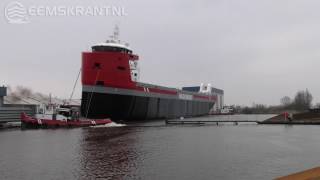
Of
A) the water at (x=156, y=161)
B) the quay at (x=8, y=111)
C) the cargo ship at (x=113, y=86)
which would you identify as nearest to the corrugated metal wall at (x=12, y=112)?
the quay at (x=8, y=111)

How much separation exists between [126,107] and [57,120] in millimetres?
11110

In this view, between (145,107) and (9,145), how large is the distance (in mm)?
28991

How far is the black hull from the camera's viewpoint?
3912cm

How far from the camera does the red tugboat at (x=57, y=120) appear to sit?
31.2 meters

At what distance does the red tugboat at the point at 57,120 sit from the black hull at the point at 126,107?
153 inches

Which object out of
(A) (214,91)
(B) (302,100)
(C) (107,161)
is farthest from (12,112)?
(B) (302,100)

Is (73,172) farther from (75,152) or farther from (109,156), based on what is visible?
(75,152)

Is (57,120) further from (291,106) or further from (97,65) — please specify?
(291,106)

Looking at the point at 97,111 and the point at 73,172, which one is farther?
the point at 97,111

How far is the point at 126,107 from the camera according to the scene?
42.2 metres

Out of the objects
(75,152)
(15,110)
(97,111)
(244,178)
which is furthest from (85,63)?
(244,178)

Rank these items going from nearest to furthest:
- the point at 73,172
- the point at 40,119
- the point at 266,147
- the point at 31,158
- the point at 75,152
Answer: the point at 73,172
the point at 31,158
the point at 75,152
the point at 266,147
the point at 40,119

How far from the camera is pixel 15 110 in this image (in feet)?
117

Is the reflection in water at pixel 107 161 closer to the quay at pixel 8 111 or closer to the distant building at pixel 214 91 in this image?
the quay at pixel 8 111
